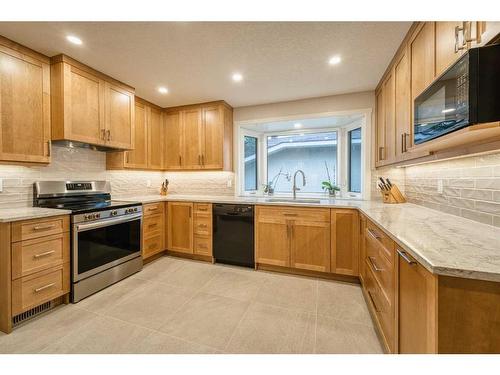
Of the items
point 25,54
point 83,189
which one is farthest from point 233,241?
point 25,54

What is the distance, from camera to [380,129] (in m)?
2.67

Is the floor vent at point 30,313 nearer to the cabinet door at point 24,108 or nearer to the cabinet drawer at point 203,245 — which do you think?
the cabinet door at point 24,108

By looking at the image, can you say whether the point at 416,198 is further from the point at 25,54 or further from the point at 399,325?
the point at 25,54

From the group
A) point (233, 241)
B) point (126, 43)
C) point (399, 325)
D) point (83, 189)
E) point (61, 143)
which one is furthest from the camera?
point (233, 241)

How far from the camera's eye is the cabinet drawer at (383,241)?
1.28 m

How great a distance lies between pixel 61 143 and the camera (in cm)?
233

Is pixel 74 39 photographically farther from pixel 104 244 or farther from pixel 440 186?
pixel 440 186

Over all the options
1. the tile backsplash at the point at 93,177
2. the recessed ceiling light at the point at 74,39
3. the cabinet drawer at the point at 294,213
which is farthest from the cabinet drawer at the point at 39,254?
the cabinet drawer at the point at 294,213

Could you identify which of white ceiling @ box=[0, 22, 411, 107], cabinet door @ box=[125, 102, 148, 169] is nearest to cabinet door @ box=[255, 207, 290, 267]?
white ceiling @ box=[0, 22, 411, 107]

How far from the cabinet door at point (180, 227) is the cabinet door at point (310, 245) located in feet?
4.83

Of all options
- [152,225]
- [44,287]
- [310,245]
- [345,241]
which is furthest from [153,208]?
[345,241]

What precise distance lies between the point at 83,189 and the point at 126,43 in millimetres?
1764

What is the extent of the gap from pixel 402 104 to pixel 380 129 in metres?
0.75

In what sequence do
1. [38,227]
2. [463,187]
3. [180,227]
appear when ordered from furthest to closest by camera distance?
[180,227] < [38,227] < [463,187]
